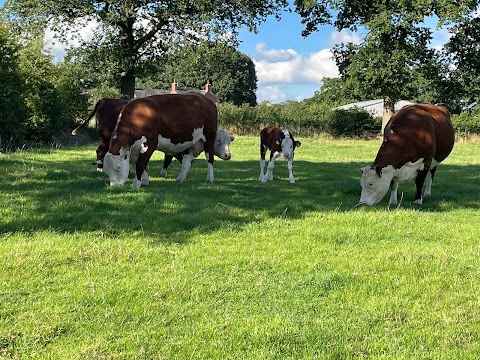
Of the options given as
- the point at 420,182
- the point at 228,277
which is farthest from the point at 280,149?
the point at 228,277

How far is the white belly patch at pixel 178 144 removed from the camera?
10.7m

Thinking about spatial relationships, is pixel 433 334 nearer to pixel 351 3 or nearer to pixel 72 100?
pixel 72 100

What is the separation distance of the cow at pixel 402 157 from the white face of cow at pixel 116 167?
4.62 metres

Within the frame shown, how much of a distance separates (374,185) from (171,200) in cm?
383

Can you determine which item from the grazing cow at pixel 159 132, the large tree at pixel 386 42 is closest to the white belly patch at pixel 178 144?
the grazing cow at pixel 159 132

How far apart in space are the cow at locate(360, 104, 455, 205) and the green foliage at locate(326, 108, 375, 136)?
98.4 ft

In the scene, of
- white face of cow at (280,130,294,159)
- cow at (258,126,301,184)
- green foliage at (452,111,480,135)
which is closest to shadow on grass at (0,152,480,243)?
cow at (258,126,301,184)

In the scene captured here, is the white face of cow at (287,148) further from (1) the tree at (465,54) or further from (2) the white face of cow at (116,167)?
(1) the tree at (465,54)

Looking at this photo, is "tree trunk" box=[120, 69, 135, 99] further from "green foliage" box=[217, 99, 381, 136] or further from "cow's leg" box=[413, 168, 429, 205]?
"cow's leg" box=[413, 168, 429, 205]

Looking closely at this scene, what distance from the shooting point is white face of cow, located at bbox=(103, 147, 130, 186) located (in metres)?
9.70

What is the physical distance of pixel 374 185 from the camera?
30.6 ft

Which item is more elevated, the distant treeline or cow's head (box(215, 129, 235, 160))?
the distant treeline

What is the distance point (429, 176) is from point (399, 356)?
8512mm

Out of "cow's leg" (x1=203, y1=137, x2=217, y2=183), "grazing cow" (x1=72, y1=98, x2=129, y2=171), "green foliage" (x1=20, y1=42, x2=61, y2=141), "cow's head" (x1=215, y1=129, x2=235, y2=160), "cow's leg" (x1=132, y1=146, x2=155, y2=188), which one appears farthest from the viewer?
"green foliage" (x1=20, y1=42, x2=61, y2=141)
